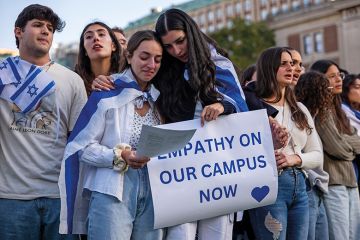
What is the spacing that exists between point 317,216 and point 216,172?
1.48 meters

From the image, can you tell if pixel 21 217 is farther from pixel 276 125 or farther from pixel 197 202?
pixel 276 125

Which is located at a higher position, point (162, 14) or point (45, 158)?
point (162, 14)

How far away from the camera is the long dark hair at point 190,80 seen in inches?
120

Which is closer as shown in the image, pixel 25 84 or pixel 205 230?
pixel 205 230

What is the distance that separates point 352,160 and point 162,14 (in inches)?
104

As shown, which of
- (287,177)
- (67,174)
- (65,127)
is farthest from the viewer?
(287,177)

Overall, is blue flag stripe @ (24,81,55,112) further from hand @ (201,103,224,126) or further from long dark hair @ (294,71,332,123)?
long dark hair @ (294,71,332,123)

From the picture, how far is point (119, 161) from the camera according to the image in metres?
2.76

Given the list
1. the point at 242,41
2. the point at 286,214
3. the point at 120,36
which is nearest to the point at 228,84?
the point at 286,214

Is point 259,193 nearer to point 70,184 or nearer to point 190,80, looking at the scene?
point 190,80

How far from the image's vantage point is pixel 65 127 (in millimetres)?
3422

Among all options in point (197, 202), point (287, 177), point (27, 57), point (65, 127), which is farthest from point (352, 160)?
point (27, 57)

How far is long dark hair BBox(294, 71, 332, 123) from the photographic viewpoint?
181 inches

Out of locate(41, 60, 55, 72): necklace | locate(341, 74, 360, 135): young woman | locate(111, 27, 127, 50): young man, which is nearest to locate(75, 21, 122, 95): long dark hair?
locate(111, 27, 127, 50): young man
